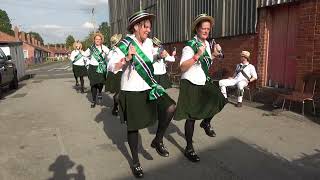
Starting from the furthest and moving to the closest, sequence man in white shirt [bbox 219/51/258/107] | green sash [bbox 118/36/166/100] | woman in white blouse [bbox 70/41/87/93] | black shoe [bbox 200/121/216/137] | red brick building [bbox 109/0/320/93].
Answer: woman in white blouse [bbox 70/41/87/93] < man in white shirt [bbox 219/51/258/107] < red brick building [bbox 109/0/320/93] < black shoe [bbox 200/121/216/137] < green sash [bbox 118/36/166/100]

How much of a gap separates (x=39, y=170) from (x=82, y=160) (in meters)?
0.62

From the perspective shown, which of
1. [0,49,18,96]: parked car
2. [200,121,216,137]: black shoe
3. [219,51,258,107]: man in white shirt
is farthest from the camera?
[0,49,18,96]: parked car

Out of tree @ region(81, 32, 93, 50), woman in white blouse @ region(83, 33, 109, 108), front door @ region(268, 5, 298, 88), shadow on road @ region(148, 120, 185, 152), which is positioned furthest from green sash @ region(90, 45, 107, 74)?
front door @ region(268, 5, 298, 88)

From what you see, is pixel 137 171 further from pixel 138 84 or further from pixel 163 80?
pixel 163 80

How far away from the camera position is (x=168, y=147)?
592 cm

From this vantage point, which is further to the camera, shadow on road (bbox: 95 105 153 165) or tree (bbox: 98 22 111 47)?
tree (bbox: 98 22 111 47)

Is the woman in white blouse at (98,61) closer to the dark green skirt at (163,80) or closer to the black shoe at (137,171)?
the dark green skirt at (163,80)

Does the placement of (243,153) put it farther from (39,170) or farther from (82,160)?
(39,170)

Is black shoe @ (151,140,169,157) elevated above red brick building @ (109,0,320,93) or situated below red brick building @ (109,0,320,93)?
below

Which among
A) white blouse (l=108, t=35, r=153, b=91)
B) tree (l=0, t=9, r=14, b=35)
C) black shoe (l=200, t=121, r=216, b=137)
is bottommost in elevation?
black shoe (l=200, t=121, r=216, b=137)

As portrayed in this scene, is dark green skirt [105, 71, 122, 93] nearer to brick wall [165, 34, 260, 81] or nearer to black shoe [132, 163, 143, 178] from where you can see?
brick wall [165, 34, 260, 81]

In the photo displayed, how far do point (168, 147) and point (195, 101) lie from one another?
3.62 ft

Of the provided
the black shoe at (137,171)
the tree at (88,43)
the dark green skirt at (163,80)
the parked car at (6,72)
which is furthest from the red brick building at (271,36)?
the parked car at (6,72)

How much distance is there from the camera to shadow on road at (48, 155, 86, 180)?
15.6ft
